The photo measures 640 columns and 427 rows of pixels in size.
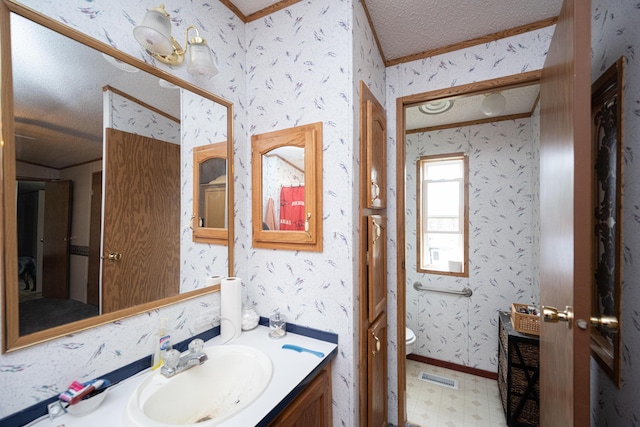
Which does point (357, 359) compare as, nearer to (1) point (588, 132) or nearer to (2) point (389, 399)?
(2) point (389, 399)

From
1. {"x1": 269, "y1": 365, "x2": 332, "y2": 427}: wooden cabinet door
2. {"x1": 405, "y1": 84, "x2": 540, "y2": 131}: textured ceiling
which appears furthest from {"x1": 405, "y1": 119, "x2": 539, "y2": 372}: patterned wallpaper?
{"x1": 269, "y1": 365, "x2": 332, "y2": 427}: wooden cabinet door

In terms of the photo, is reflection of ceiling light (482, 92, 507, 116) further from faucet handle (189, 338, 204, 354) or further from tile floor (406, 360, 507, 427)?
faucet handle (189, 338, 204, 354)

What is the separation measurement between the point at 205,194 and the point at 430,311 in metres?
2.54

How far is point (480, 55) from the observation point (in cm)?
161

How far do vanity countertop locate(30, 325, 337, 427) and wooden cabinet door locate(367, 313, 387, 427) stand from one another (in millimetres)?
298

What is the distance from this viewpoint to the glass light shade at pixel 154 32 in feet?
2.97

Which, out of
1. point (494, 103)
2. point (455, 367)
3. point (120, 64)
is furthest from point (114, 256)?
point (455, 367)

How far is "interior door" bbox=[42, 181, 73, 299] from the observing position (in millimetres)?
803

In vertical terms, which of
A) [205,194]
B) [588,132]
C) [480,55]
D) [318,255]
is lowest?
[318,255]

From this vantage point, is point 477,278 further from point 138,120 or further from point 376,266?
point 138,120

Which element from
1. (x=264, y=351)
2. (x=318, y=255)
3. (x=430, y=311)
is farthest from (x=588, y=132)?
(x=430, y=311)

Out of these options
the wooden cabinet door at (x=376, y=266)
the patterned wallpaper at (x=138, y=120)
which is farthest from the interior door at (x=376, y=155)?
the patterned wallpaper at (x=138, y=120)

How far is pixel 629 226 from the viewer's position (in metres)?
0.91

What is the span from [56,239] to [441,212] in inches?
118
